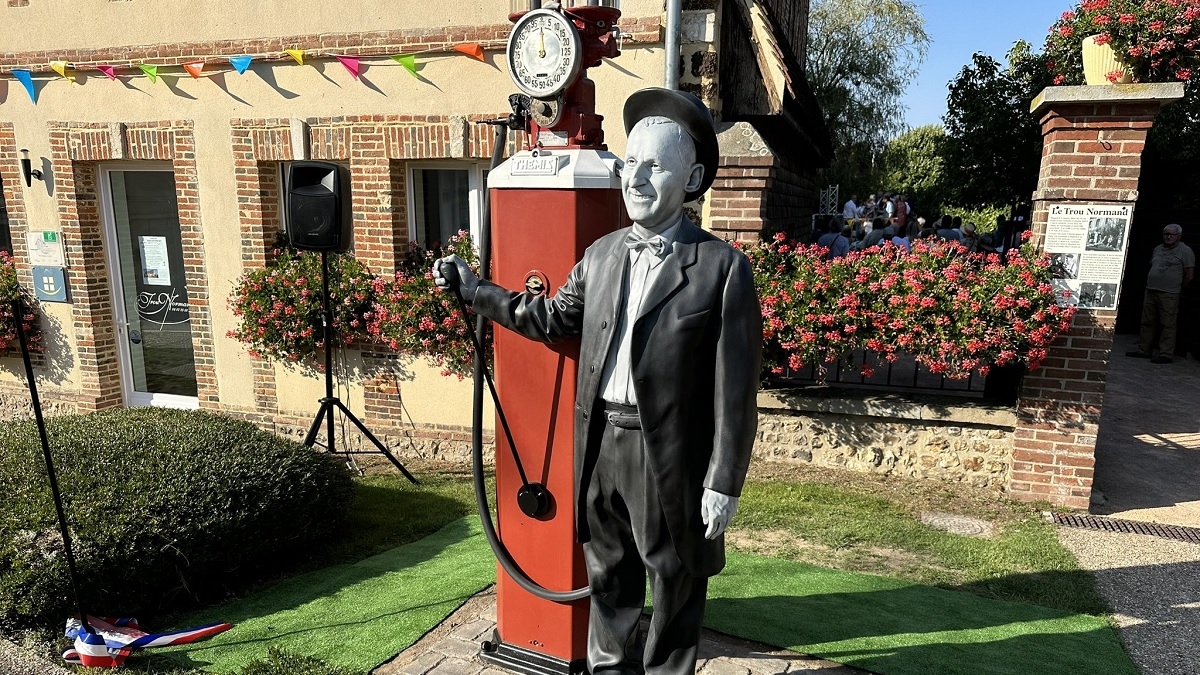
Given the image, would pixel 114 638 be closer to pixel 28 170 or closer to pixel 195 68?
pixel 195 68

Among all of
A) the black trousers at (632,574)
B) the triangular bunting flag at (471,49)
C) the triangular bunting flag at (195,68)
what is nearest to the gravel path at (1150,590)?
the black trousers at (632,574)

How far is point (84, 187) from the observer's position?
24.4ft

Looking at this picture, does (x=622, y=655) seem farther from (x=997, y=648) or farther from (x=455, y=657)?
(x=997, y=648)

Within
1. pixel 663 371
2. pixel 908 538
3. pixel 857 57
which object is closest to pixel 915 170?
pixel 857 57

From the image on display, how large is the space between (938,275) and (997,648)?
256 cm

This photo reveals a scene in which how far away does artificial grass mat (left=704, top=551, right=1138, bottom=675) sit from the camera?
11.1 feet

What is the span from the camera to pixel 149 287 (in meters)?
7.83

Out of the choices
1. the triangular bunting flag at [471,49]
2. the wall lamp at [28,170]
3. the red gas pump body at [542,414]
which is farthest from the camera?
the wall lamp at [28,170]

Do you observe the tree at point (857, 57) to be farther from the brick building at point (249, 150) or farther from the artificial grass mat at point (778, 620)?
the artificial grass mat at point (778, 620)

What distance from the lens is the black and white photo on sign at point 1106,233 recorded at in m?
4.96

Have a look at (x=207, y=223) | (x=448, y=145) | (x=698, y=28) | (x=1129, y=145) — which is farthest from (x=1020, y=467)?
(x=207, y=223)

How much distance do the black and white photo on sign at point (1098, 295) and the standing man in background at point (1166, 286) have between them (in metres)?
5.89

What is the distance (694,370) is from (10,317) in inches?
321

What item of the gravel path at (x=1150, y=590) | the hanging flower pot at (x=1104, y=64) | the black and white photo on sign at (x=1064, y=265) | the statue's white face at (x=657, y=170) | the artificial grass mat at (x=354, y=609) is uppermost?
the hanging flower pot at (x=1104, y=64)
